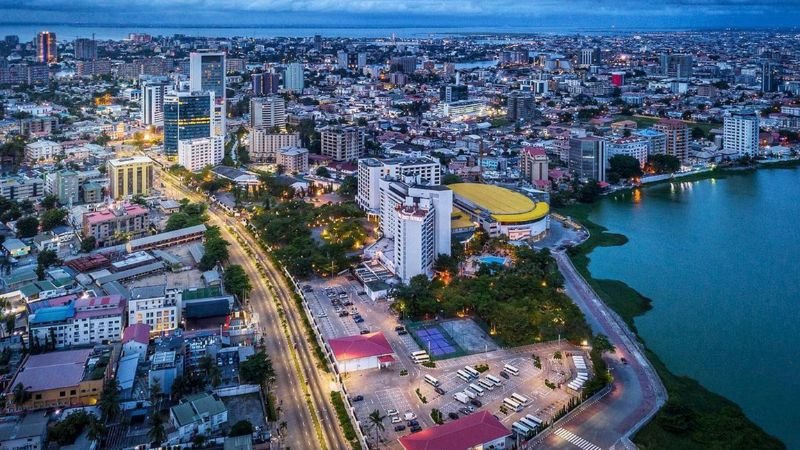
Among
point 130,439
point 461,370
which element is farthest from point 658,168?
point 130,439

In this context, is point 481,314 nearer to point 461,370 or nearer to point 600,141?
point 461,370

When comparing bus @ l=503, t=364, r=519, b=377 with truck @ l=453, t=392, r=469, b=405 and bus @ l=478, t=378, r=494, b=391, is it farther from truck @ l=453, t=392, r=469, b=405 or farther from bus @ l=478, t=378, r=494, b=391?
truck @ l=453, t=392, r=469, b=405

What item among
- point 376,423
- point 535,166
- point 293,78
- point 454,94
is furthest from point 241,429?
point 293,78

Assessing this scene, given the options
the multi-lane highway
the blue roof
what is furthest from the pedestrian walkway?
the blue roof

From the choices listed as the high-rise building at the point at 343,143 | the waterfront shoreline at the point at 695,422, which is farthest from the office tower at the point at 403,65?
the waterfront shoreline at the point at 695,422

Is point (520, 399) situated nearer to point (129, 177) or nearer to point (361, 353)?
point (361, 353)

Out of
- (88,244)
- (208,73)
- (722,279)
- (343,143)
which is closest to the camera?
(722,279)
